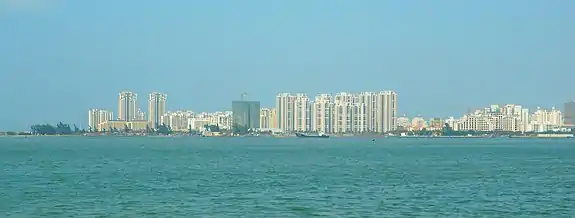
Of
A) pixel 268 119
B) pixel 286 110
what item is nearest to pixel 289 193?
pixel 286 110

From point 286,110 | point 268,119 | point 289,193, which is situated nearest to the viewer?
point 289,193

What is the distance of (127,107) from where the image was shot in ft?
606

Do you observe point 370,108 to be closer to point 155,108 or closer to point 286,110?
point 286,110

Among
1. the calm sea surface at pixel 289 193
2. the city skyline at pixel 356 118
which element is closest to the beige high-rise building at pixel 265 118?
the city skyline at pixel 356 118

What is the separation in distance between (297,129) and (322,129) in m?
5.30

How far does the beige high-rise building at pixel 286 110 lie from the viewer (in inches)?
6186

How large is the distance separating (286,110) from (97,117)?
4255 centimetres

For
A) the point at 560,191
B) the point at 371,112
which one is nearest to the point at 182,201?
the point at 560,191

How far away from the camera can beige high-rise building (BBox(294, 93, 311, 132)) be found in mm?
154750

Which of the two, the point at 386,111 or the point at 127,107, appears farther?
the point at 127,107

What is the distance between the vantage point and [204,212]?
712 inches

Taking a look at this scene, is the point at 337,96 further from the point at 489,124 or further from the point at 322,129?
the point at 489,124

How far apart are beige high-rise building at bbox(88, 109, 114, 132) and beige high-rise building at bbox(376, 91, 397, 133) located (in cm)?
5636

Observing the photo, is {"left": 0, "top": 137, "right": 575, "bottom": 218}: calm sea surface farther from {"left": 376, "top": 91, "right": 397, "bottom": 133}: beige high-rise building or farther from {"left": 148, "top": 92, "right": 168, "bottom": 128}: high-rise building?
{"left": 148, "top": 92, "right": 168, "bottom": 128}: high-rise building
